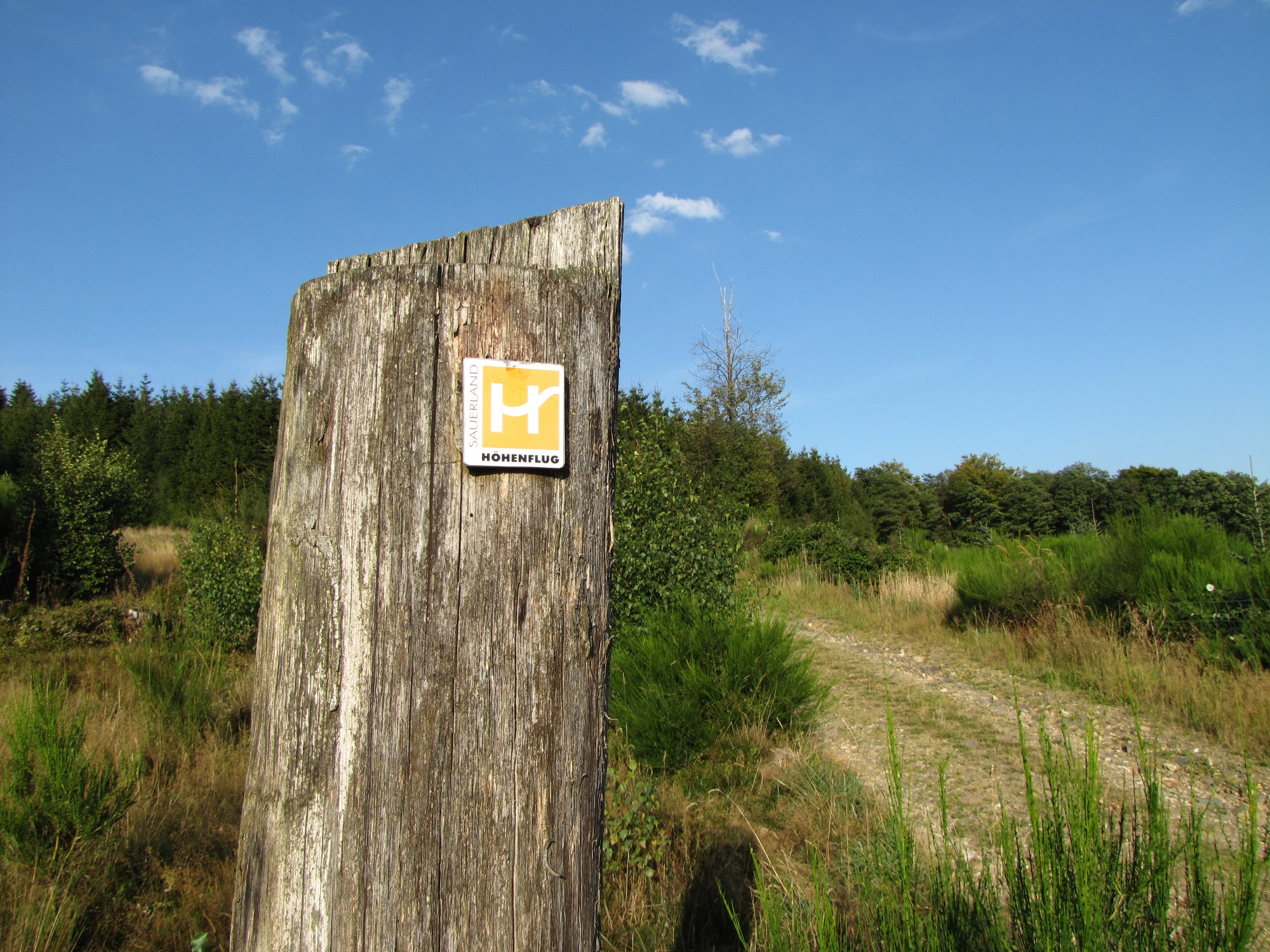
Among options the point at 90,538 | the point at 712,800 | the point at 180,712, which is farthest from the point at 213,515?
the point at 712,800

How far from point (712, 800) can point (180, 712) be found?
13.7 feet

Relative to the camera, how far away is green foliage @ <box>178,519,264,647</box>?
30.2ft

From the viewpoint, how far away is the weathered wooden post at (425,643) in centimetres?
117

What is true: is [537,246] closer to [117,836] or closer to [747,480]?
[117,836]

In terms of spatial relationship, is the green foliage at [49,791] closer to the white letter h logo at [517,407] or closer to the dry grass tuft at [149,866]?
the dry grass tuft at [149,866]

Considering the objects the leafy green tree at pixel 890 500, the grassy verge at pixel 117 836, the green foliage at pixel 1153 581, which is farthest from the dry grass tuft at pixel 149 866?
the leafy green tree at pixel 890 500

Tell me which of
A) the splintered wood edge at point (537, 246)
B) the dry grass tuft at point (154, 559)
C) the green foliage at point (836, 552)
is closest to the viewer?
the splintered wood edge at point (537, 246)

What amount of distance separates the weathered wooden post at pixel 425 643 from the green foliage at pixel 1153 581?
6531mm

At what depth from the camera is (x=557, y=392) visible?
1.26 meters

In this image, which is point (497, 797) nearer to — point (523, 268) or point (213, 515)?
point (523, 268)

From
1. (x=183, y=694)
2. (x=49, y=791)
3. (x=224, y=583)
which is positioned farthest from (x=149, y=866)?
(x=224, y=583)

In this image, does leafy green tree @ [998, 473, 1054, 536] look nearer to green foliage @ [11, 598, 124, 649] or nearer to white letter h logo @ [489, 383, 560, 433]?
green foliage @ [11, 598, 124, 649]

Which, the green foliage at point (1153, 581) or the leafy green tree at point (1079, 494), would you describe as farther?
the leafy green tree at point (1079, 494)

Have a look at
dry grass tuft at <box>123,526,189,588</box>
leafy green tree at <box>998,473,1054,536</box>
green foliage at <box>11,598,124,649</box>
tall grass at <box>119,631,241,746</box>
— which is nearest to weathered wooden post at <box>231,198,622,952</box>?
tall grass at <box>119,631,241,746</box>
